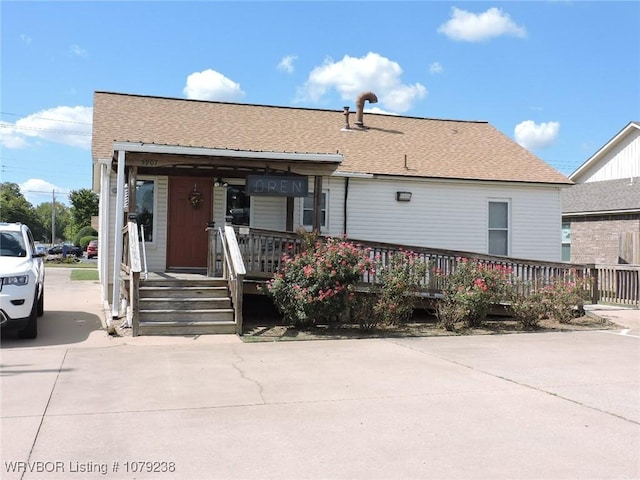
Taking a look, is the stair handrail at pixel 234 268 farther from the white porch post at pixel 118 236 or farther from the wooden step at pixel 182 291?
the white porch post at pixel 118 236

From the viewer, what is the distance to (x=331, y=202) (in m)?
14.7

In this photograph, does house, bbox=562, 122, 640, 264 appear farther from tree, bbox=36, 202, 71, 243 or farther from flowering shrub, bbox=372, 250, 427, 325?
tree, bbox=36, 202, 71, 243

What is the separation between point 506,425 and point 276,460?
2.18 m

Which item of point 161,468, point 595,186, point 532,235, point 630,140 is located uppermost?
point 630,140

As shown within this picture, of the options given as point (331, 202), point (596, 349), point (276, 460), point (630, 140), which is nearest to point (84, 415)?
point (276, 460)

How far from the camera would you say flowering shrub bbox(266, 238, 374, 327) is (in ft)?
33.1

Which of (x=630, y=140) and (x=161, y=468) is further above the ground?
(x=630, y=140)

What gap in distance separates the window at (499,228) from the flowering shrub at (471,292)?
414 centimetres

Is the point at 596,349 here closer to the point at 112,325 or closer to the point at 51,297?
the point at 112,325

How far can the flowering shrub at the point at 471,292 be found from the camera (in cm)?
1105

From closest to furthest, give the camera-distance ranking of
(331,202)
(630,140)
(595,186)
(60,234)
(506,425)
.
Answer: (506,425)
(331,202)
(595,186)
(630,140)
(60,234)

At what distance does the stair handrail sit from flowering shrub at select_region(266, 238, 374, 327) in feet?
2.14

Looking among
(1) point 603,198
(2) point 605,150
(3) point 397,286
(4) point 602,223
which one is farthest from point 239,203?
(2) point 605,150

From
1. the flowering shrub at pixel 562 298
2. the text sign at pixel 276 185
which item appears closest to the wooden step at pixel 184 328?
the text sign at pixel 276 185
